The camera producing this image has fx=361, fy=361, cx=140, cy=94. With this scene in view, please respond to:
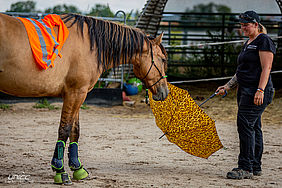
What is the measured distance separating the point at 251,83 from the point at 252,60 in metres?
0.22

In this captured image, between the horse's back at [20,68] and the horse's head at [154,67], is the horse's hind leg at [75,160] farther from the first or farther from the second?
the horse's head at [154,67]

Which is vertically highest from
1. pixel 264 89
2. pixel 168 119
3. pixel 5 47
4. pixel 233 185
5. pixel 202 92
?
pixel 5 47

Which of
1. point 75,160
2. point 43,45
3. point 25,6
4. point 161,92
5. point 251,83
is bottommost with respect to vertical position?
point 75,160

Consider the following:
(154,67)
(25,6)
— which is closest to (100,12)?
(154,67)

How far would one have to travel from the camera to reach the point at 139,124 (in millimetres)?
6379

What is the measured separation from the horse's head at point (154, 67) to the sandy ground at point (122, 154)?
0.84 metres

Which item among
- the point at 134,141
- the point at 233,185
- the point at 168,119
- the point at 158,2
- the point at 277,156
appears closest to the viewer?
the point at 233,185

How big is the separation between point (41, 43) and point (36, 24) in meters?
0.21

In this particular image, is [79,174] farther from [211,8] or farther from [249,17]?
[211,8]

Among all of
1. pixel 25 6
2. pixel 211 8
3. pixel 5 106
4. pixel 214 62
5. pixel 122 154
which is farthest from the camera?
pixel 211 8

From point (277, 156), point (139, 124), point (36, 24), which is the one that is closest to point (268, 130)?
point (277, 156)

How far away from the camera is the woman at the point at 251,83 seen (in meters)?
3.31

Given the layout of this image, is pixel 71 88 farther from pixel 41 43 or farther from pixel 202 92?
pixel 202 92

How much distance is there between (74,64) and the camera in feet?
10.3
